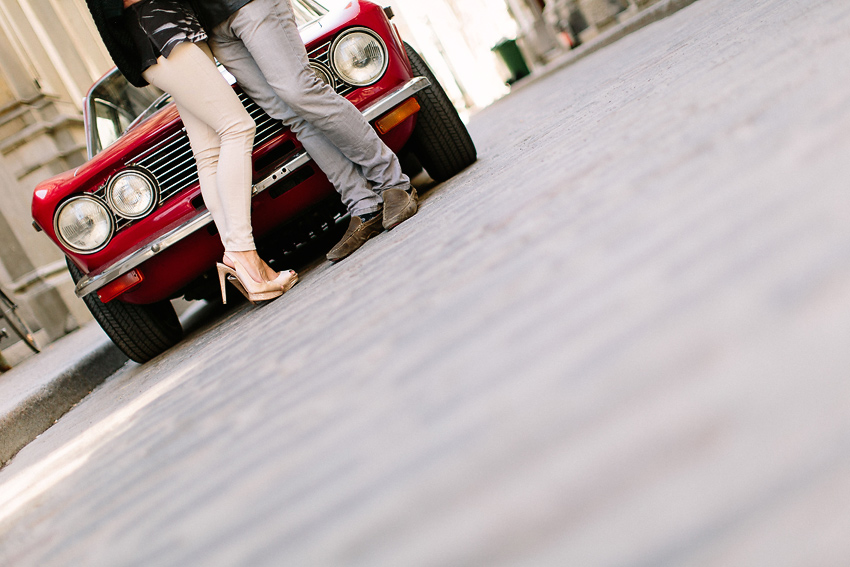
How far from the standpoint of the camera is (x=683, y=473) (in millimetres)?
491

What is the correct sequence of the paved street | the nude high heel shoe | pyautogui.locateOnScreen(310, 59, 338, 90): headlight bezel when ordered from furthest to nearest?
1. pyautogui.locateOnScreen(310, 59, 338, 90): headlight bezel
2. the nude high heel shoe
3. the paved street

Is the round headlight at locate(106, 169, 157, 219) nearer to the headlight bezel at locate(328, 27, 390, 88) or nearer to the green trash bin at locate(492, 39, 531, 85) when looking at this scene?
the headlight bezel at locate(328, 27, 390, 88)

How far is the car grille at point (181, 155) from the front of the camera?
2740 millimetres

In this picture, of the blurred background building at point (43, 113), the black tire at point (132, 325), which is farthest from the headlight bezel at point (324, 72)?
the blurred background building at point (43, 113)

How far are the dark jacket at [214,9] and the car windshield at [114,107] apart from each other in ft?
3.03

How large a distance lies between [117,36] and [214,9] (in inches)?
13.2

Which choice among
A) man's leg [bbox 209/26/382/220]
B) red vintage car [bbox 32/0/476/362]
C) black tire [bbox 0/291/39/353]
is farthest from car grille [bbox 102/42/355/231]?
black tire [bbox 0/291/39/353]

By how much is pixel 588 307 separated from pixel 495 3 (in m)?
21.5

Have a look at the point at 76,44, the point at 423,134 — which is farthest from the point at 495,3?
the point at 423,134

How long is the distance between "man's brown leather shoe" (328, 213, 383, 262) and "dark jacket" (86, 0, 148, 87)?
0.90 m

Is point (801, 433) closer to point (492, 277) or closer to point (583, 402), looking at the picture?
point (583, 402)

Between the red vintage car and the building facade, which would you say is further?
the building facade

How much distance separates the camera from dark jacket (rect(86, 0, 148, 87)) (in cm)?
230

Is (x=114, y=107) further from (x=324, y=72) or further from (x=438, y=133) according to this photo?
(x=438, y=133)
